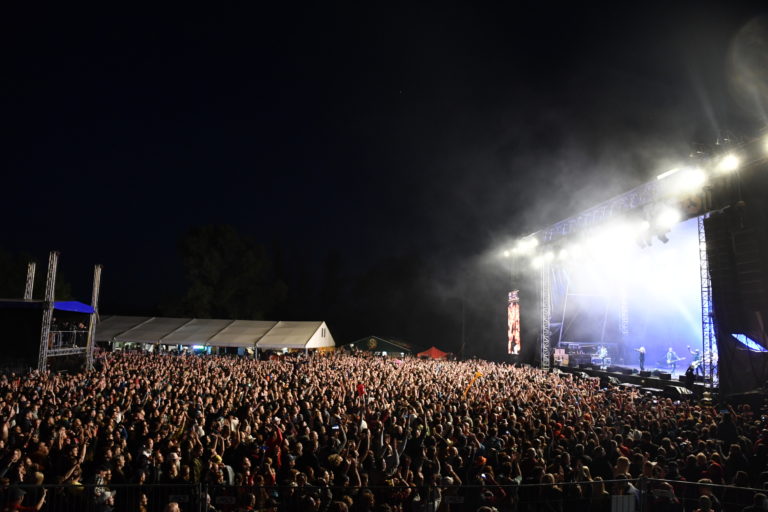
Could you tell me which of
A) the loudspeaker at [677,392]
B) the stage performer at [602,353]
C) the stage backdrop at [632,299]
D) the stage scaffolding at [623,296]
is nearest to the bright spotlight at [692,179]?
the stage scaffolding at [623,296]

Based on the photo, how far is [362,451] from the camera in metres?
7.30

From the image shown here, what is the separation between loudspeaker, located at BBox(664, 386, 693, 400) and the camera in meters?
15.0

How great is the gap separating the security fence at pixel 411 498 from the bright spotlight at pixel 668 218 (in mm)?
11580

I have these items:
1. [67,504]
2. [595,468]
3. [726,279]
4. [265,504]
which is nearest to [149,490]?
[67,504]

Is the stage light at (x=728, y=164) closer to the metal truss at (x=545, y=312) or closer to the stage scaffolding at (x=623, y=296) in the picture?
the stage scaffolding at (x=623, y=296)

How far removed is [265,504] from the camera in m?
4.72

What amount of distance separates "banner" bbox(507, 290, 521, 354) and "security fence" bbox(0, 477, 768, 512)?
20663 mm

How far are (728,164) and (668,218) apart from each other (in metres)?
2.88

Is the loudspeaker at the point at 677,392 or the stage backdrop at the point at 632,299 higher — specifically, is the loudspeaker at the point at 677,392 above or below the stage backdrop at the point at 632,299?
below

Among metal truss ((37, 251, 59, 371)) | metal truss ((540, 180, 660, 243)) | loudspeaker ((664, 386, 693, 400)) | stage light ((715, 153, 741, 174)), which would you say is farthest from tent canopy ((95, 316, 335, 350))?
stage light ((715, 153, 741, 174))

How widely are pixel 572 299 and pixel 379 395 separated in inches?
631

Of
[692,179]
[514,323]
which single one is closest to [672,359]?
[514,323]

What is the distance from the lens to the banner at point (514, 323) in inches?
1015

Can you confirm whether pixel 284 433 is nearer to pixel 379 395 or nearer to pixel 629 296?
pixel 379 395
